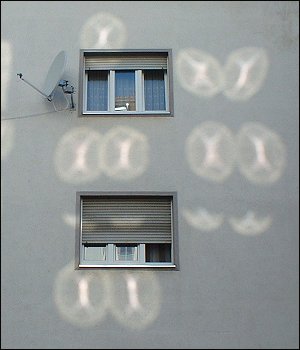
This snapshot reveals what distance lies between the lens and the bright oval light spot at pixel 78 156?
9.01m

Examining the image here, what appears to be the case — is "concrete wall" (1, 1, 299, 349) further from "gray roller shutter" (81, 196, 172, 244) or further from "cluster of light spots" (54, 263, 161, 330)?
"gray roller shutter" (81, 196, 172, 244)

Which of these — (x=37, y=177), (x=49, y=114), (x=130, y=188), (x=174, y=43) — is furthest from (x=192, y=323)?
(x=174, y=43)

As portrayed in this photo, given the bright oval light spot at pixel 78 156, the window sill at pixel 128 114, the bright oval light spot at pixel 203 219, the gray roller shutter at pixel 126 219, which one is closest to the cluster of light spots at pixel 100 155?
the bright oval light spot at pixel 78 156

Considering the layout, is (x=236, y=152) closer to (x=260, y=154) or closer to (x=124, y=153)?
(x=260, y=154)

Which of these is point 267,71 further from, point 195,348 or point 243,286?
point 195,348

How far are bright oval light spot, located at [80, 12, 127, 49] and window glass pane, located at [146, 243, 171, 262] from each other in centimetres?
328

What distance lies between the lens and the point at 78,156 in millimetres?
9094

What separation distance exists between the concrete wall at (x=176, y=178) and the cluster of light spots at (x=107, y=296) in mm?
14

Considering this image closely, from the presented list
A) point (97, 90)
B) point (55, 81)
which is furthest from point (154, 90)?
point (55, 81)

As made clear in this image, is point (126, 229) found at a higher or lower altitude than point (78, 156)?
lower

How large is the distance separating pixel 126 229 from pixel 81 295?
46.3 inches

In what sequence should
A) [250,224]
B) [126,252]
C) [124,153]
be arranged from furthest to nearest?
[124,153] → [126,252] → [250,224]

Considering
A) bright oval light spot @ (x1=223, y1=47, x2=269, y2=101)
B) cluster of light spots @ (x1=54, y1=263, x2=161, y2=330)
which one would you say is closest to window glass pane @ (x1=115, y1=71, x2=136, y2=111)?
bright oval light spot @ (x1=223, y1=47, x2=269, y2=101)

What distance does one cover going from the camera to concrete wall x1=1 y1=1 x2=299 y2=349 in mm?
8328
